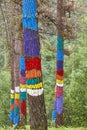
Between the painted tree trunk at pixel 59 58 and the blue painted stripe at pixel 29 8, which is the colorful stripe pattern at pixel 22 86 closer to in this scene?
the painted tree trunk at pixel 59 58

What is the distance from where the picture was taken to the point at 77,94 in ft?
59.6

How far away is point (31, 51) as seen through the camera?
306 inches

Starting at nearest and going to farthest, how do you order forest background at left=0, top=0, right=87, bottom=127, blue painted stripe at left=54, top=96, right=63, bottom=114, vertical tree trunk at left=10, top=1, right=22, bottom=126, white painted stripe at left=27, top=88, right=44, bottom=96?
white painted stripe at left=27, top=88, right=44, bottom=96, blue painted stripe at left=54, top=96, right=63, bottom=114, vertical tree trunk at left=10, top=1, right=22, bottom=126, forest background at left=0, top=0, right=87, bottom=127

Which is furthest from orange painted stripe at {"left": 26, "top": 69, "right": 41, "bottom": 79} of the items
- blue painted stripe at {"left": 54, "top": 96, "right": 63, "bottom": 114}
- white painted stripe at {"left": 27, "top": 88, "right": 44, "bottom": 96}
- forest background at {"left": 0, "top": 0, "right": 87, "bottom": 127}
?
blue painted stripe at {"left": 54, "top": 96, "right": 63, "bottom": 114}

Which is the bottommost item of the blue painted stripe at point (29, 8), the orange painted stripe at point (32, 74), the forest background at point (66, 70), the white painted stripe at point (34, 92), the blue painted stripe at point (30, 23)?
the forest background at point (66, 70)

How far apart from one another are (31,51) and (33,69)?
1.28ft

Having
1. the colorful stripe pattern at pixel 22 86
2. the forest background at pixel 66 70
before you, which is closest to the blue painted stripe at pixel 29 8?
the forest background at pixel 66 70

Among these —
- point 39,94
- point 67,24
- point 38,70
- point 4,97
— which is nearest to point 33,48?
point 38,70

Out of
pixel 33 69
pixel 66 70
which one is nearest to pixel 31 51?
pixel 33 69

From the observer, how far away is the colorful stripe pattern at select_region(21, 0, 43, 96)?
25.4 ft

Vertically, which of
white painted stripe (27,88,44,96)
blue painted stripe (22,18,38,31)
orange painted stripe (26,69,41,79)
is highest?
blue painted stripe (22,18,38,31)

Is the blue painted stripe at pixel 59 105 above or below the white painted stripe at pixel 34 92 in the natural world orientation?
below

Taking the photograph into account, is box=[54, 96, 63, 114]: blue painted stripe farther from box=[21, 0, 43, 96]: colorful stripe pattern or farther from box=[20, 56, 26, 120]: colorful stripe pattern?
box=[21, 0, 43, 96]: colorful stripe pattern

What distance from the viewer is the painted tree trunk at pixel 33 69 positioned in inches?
305
